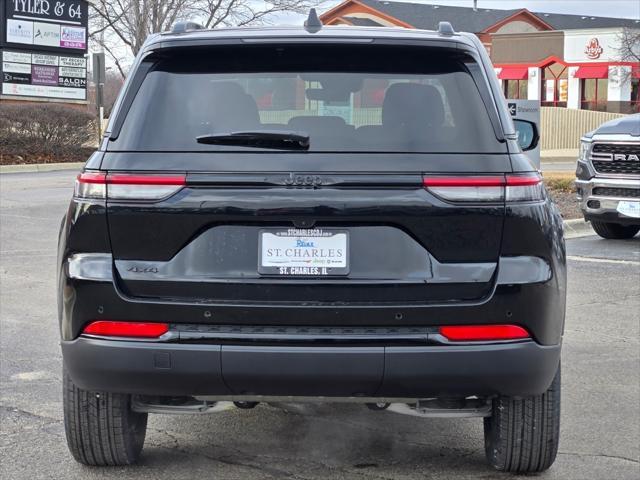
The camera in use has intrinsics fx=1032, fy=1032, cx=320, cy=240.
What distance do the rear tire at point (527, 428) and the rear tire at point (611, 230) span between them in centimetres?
863

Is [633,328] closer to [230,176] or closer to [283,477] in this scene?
[283,477]

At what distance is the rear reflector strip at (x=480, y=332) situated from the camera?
3.72 m

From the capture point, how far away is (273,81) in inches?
159

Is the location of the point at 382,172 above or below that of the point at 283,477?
above

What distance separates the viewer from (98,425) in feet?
13.8

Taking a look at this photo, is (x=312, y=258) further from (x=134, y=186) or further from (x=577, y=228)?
(x=577, y=228)

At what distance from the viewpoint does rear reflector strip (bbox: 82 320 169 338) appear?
12.3 ft

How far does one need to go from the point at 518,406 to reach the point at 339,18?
215ft

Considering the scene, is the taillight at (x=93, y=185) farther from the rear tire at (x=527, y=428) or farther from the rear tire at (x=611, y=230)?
the rear tire at (x=611, y=230)

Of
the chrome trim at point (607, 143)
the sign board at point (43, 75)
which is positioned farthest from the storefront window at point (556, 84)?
the chrome trim at point (607, 143)

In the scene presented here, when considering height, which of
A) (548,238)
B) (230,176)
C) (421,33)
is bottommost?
(548,238)

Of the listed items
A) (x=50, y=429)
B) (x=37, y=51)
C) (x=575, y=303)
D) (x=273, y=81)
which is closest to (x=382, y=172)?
(x=273, y=81)

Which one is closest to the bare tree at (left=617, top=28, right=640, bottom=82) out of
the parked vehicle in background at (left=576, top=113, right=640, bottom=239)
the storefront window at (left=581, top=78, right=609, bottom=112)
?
the storefront window at (left=581, top=78, right=609, bottom=112)

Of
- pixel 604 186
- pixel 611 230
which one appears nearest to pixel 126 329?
pixel 604 186
